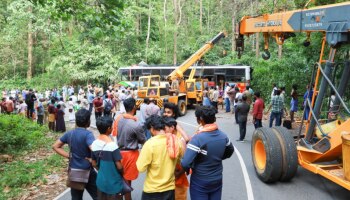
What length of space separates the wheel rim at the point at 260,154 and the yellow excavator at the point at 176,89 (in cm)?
996

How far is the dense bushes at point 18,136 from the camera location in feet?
36.6

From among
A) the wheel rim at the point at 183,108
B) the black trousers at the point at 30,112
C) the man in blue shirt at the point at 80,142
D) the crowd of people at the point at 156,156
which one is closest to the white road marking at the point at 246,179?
the crowd of people at the point at 156,156

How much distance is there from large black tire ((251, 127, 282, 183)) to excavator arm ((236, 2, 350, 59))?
2184mm

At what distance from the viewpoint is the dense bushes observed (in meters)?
11.1

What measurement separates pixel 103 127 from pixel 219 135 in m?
1.54

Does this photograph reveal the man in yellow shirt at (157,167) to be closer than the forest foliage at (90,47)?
Yes

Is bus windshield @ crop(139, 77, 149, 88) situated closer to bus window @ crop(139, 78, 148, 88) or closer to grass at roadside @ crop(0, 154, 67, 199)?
bus window @ crop(139, 78, 148, 88)

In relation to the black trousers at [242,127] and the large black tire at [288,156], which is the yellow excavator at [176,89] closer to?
the black trousers at [242,127]

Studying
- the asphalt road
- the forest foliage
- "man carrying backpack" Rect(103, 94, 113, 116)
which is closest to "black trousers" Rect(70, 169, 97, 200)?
the asphalt road

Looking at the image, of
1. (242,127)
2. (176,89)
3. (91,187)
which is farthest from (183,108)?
(91,187)

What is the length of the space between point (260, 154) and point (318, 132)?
1.37 metres

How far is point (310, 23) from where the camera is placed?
7125mm

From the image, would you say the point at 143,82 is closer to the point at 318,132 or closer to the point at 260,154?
the point at 260,154

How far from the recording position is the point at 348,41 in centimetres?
632
